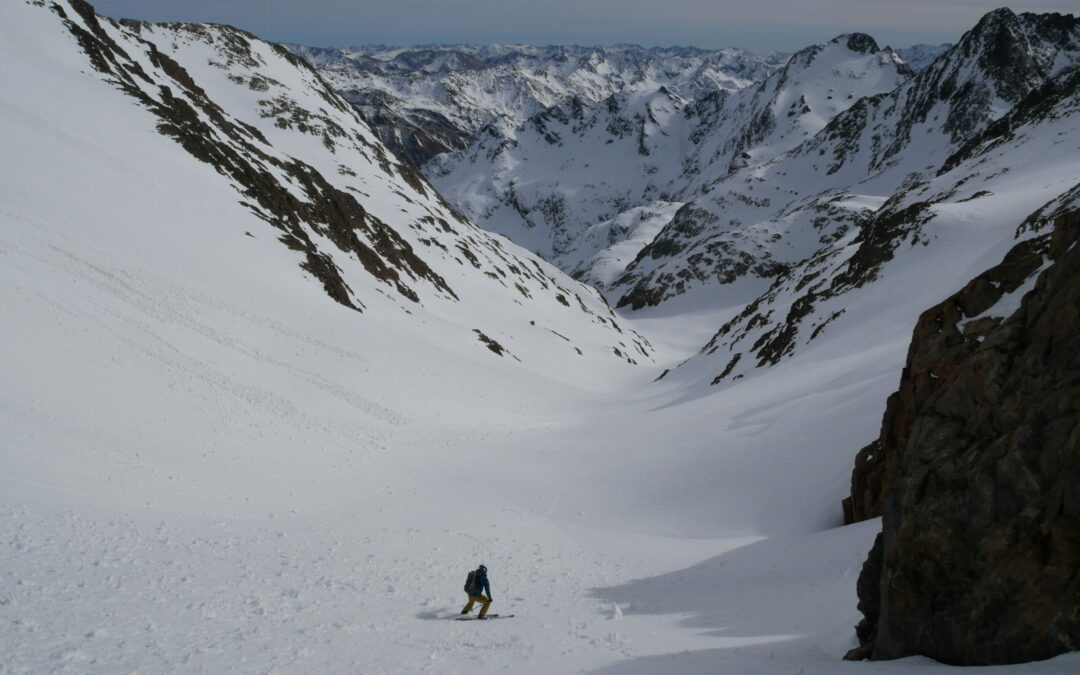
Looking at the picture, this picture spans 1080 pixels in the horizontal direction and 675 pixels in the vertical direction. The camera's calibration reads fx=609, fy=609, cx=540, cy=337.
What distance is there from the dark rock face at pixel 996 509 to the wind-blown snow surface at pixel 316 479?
74 centimetres

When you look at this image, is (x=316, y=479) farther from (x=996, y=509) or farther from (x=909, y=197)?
(x=909, y=197)

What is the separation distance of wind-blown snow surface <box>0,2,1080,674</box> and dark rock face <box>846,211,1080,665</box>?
2.43 feet

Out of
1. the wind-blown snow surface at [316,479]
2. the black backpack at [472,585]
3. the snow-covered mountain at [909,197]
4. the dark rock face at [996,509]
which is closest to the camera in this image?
the dark rock face at [996,509]

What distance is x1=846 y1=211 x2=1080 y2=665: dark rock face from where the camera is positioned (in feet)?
22.4

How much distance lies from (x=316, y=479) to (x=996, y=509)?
71.6 feet

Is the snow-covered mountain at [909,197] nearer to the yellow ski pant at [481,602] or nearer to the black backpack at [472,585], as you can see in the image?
the yellow ski pant at [481,602]

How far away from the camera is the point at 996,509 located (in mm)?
7605

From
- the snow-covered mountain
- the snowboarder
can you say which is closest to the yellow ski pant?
the snowboarder

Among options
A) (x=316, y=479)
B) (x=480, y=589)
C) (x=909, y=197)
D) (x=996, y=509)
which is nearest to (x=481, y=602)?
(x=480, y=589)

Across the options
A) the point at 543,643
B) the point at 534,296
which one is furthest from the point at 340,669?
the point at 534,296

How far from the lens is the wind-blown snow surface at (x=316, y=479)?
36.1 feet

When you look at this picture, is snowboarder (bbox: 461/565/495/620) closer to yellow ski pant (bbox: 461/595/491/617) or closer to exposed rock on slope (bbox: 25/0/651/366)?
yellow ski pant (bbox: 461/595/491/617)

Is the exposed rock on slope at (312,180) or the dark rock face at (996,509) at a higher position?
the exposed rock on slope at (312,180)

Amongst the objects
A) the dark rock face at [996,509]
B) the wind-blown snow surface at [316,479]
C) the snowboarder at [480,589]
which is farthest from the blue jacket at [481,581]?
the dark rock face at [996,509]
